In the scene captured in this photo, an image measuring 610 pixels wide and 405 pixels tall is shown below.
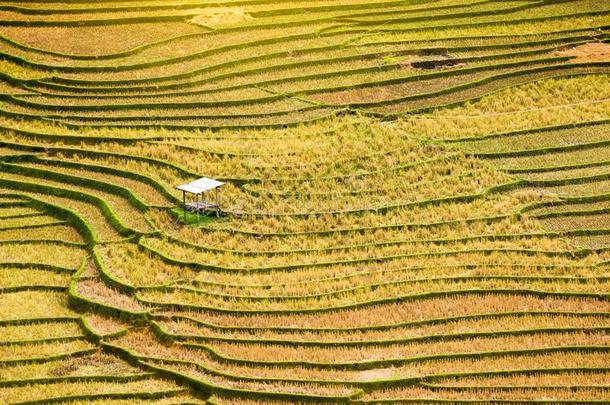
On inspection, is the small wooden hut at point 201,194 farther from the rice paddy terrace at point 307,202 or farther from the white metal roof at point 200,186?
the rice paddy terrace at point 307,202

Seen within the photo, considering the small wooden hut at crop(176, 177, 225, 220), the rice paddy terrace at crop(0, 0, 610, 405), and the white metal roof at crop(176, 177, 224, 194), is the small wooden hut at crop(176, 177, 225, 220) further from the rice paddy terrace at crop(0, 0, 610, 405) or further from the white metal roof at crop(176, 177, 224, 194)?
the rice paddy terrace at crop(0, 0, 610, 405)

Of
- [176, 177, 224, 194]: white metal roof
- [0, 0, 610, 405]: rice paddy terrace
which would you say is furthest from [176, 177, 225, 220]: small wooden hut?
[0, 0, 610, 405]: rice paddy terrace

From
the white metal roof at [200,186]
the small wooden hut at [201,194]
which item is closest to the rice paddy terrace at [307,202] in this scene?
the small wooden hut at [201,194]

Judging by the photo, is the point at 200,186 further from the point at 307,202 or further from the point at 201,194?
the point at 307,202

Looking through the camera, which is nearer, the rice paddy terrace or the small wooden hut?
the rice paddy terrace

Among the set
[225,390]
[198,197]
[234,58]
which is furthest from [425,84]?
[225,390]

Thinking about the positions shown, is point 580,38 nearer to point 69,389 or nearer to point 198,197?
point 198,197
